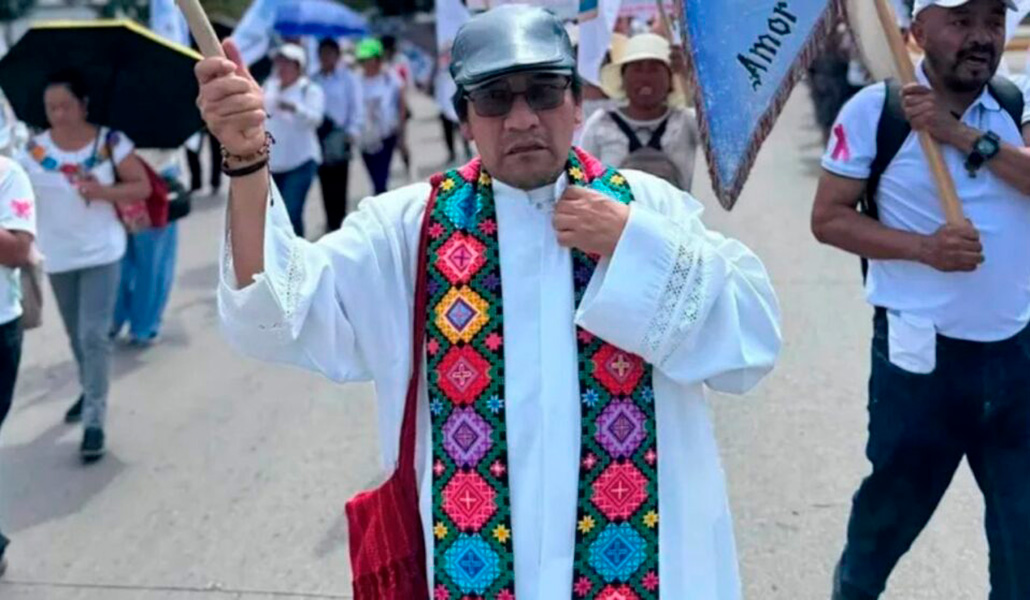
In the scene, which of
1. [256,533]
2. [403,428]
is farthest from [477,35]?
[256,533]

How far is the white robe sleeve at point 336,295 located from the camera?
227 cm

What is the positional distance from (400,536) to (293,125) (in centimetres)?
722

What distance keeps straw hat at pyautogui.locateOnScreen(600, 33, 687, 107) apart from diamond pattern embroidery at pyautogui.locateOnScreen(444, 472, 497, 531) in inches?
121

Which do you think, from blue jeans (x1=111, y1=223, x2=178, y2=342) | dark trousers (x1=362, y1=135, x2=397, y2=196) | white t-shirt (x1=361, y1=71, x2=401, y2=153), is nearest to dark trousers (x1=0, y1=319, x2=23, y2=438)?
blue jeans (x1=111, y1=223, x2=178, y2=342)

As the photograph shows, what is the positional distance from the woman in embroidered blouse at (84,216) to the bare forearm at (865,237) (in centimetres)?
366

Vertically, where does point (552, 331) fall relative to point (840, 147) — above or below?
below

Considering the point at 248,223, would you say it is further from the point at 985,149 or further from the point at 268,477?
the point at 268,477

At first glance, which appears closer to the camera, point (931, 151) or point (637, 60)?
point (931, 151)

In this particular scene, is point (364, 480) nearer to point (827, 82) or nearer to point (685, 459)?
point (685, 459)

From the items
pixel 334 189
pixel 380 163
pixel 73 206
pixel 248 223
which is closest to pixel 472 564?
pixel 248 223

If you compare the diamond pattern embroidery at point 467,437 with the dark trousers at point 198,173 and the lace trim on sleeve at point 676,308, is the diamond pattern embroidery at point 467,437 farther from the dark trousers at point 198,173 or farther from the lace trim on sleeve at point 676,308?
the dark trousers at point 198,173

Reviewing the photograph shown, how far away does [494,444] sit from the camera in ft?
7.84

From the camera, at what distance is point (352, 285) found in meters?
2.45

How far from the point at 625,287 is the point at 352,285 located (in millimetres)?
511
